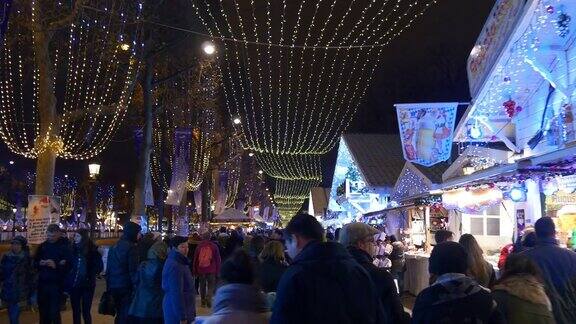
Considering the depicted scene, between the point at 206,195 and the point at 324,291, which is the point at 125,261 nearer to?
the point at 324,291

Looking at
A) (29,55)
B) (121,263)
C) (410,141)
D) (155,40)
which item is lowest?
(121,263)

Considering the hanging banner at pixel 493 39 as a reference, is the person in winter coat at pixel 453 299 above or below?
below

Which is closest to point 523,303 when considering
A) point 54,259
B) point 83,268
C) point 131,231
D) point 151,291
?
point 151,291

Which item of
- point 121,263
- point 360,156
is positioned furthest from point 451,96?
point 121,263

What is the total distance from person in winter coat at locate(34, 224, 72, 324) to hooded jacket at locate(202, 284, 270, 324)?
22.1ft

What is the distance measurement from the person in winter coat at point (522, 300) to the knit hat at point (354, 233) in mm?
1040

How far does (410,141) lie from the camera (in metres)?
17.0

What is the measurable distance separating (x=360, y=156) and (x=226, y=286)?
93.0 ft

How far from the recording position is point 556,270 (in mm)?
5590

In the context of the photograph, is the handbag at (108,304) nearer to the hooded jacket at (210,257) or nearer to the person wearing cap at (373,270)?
the person wearing cap at (373,270)

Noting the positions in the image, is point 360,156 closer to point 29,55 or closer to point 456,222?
point 456,222

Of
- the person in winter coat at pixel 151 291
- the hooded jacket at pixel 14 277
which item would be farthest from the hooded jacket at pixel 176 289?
the hooded jacket at pixel 14 277

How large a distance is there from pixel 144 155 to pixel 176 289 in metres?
15.8

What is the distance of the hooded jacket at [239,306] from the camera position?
356 centimetres
